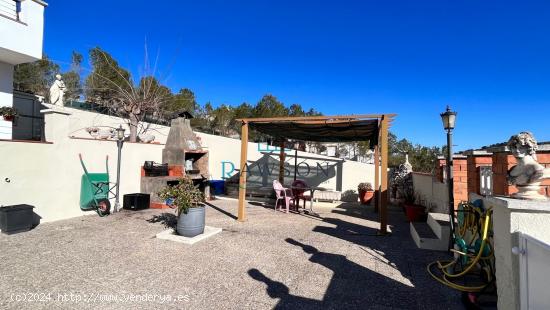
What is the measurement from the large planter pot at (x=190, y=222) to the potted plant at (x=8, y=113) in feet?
17.6

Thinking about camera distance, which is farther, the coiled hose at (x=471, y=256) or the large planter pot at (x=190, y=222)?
the large planter pot at (x=190, y=222)

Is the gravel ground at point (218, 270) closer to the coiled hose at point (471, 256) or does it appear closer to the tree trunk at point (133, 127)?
the coiled hose at point (471, 256)

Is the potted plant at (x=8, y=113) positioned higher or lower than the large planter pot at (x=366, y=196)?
higher

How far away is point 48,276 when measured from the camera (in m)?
3.46

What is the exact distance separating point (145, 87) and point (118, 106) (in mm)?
1460

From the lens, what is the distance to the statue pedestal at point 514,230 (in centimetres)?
205

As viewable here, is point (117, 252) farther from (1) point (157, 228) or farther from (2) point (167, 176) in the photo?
(2) point (167, 176)

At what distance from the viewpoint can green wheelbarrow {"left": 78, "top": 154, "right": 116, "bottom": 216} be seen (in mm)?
6949

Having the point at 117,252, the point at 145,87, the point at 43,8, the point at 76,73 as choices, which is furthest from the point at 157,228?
the point at 76,73

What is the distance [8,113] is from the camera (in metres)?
6.76

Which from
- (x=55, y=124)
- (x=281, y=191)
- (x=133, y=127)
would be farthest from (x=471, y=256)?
(x=133, y=127)

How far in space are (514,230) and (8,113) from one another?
9.48 meters

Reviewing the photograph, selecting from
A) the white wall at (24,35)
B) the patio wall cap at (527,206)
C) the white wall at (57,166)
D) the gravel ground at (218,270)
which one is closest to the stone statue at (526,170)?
the patio wall cap at (527,206)

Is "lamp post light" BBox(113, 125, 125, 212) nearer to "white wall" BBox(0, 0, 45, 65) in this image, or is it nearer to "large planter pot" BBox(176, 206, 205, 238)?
"white wall" BBox(0, 0, 45, 65)
